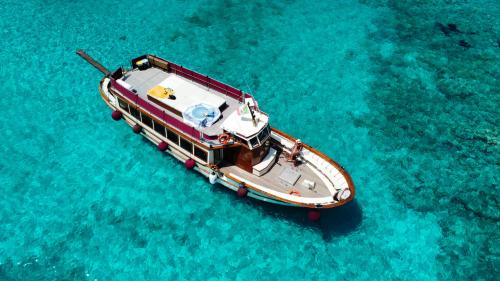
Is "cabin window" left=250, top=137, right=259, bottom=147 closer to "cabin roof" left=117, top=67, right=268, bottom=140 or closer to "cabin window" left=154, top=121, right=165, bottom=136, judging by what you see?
"cabin roof" left=117, top=67, right=268, bottom=140

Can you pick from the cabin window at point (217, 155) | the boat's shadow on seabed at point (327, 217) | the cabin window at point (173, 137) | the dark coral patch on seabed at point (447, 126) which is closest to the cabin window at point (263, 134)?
the cabin window at point (217, 155)

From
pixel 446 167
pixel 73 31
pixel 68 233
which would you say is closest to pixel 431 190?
pixel 446 167

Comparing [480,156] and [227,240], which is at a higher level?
[480,156]

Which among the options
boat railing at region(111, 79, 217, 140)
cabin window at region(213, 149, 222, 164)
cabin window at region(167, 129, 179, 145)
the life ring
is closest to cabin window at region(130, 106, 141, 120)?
boat railing at region(111, 79, 217, 140)

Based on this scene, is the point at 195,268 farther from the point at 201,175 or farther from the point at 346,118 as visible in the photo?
the point at 346,118

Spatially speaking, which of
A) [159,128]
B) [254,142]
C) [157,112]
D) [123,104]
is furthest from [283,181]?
[123,104]

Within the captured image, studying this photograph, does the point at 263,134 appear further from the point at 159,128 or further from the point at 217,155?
the point at 159,128

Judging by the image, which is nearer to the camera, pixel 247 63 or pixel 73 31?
pixel 247 63
